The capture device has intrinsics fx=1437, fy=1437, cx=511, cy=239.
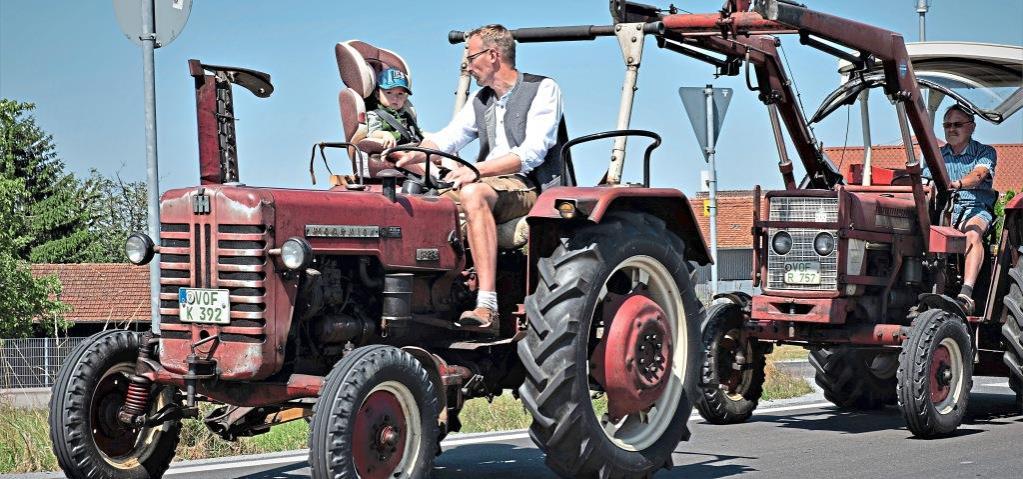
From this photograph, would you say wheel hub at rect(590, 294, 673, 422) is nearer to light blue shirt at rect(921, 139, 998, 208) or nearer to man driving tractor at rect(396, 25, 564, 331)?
man driving tractor at rect(396, 25, 564, 331)

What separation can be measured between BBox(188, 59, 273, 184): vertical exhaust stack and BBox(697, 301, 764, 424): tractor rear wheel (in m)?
4.59

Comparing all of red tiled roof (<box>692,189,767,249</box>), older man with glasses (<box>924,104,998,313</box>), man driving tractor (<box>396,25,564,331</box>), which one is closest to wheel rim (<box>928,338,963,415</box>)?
older man with glasses (<box>924,104,998,313</box>)

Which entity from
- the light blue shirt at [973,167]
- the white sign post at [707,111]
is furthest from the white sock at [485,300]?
the white sign post at [707,111]

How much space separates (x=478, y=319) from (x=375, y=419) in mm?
1028

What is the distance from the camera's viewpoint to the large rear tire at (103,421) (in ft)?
21.2

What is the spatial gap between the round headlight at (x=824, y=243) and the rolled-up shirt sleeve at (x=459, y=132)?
3625mm

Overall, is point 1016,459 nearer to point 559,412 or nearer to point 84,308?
point 559,412

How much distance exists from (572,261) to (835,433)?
3.81 m

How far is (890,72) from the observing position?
36.2 feet

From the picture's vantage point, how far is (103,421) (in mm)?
6719

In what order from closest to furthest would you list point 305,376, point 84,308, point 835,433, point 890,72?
point 305,376 → point 835,433 → point 890,72 → point 84,308

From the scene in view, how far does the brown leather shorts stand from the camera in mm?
7336

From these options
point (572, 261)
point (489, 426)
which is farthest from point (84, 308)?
point (572, 261)

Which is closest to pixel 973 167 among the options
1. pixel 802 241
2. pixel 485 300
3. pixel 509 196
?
pixel 802 241
